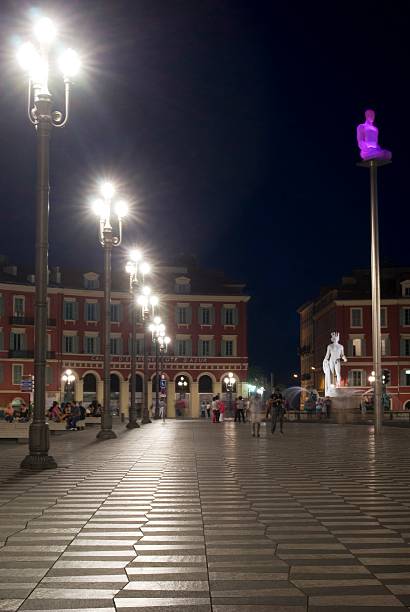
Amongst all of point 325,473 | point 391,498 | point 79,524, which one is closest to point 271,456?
point 325,473

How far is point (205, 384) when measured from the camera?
93688mm

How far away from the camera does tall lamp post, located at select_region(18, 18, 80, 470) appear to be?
17766 mm

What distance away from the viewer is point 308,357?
124500mm

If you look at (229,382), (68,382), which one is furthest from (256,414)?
(229,382)

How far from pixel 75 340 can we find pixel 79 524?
81648 millimetres

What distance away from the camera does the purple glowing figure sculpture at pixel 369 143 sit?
38.3 m

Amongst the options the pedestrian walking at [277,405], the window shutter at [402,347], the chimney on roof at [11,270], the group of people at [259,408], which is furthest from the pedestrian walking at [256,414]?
the window shutter at [402,347]

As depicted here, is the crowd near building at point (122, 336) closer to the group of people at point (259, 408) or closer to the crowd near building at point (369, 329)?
the crowd near building at point (369, 329)

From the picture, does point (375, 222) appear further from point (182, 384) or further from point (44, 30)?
point (182, 384)

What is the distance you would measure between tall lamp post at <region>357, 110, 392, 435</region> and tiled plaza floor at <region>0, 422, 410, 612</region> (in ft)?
61.3

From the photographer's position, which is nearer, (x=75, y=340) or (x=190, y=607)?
(x=190, y=607)

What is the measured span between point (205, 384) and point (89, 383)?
11465mm

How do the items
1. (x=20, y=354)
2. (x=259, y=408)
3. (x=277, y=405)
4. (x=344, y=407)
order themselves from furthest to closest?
1. (x=20, y=354)
2. (x=344, y=407)
3. (x=277, y=405)
4. (x=259, y=408)

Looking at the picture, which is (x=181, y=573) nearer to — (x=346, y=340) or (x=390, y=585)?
(x=390, y=585)
